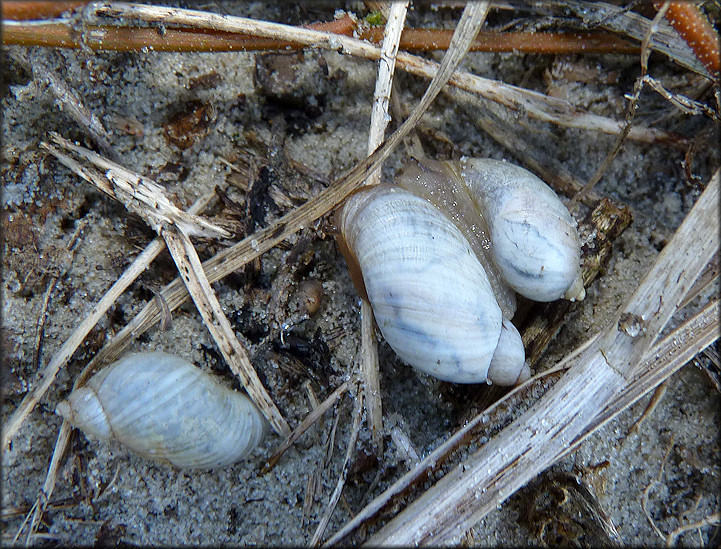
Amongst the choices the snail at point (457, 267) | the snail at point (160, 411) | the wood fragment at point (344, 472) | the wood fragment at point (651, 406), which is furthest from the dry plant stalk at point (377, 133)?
the wood fragment at point (651, 406)

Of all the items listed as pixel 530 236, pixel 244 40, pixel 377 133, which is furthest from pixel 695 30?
pixel 244 40

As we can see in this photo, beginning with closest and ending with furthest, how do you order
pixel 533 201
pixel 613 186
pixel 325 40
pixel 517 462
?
1. pixel 517 462
2. pixel 533 201
3. pixel 325 40
4. pixel 613 186

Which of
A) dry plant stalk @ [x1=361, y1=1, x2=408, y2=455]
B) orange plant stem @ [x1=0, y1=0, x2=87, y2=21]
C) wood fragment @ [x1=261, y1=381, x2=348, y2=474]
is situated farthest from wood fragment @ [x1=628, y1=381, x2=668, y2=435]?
orange plant stem @ [x1=0, y1=0, x2=87, y2=21]

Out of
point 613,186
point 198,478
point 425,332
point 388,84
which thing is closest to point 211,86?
point 388,84

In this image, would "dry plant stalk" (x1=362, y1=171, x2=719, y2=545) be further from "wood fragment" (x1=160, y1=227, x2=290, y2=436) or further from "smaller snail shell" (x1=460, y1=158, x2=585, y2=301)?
"wood fragment" (x1=160, y1=227, x2=290, y2=436)

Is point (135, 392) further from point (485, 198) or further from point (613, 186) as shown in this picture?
point (613, 186)

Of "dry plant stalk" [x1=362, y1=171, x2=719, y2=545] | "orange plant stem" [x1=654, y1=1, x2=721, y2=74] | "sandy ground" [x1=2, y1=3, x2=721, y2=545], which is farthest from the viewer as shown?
"sandy ground" [x1=2, y1=3, x2=721, y2=545]
